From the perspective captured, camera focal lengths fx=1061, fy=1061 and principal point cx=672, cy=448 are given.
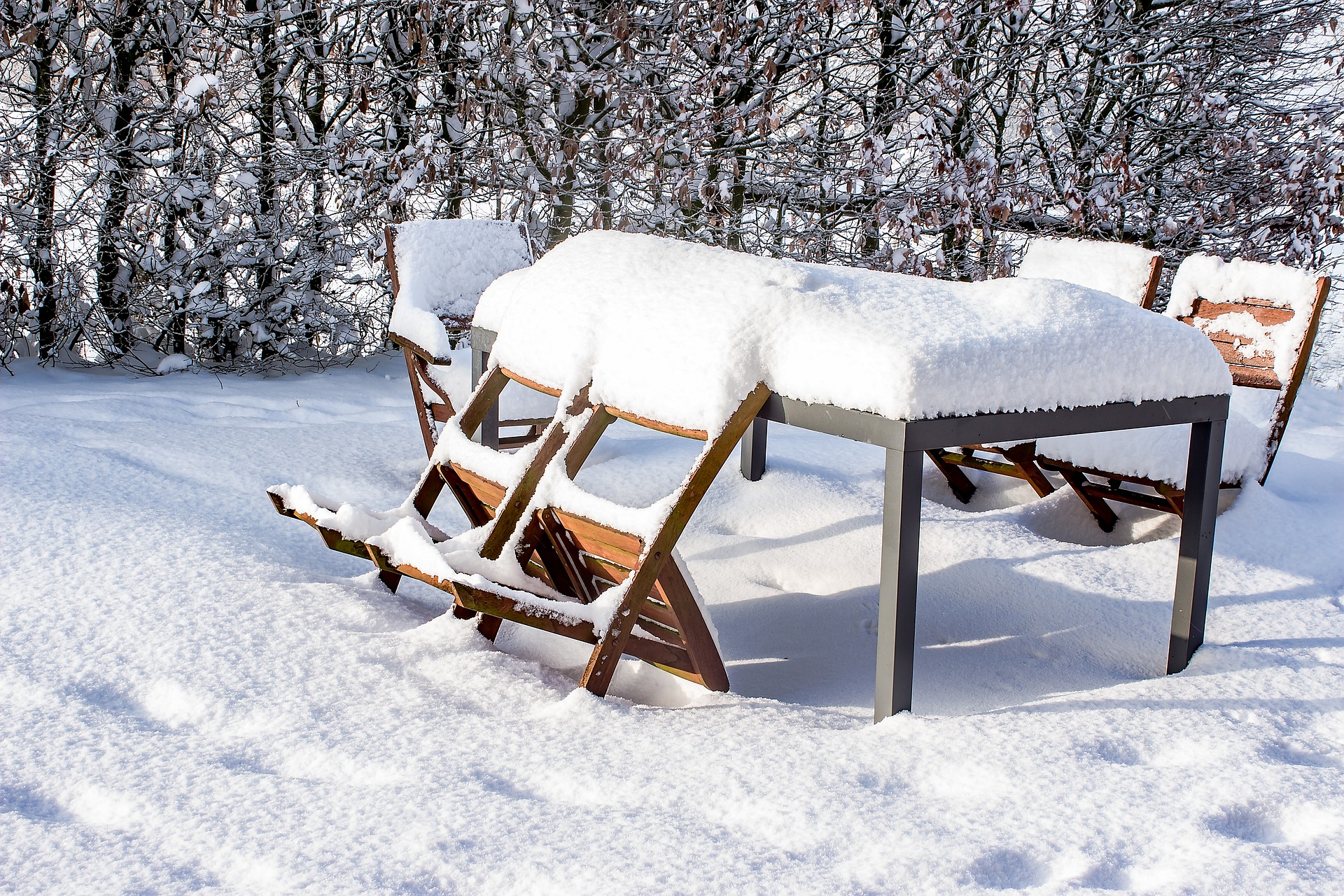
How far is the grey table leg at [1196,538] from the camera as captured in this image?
2.55 metres

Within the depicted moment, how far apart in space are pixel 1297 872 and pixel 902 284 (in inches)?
56.6

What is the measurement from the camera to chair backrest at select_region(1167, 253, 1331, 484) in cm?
366

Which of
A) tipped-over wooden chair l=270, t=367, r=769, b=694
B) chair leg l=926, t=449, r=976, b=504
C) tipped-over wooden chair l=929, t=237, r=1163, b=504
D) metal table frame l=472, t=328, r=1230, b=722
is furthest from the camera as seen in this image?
chair leg l=926, t=449, r=976, b=504

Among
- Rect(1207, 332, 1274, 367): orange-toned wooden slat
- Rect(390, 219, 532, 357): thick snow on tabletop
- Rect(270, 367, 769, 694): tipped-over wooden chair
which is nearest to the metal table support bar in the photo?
Rect(390, 219, 532, 357): thick snow on tabletop

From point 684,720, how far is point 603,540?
17.0 inches

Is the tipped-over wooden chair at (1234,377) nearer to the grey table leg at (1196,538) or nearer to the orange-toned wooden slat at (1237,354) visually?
the orange-toned wooden slat at (1237,354)

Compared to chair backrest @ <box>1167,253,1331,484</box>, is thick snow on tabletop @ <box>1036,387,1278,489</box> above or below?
below

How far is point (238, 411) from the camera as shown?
5.24m

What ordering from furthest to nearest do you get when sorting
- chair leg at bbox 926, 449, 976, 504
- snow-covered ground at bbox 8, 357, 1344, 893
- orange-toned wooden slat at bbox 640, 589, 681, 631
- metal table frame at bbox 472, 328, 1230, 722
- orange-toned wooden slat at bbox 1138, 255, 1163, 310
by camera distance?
1. chair leg at bbox 926, 449, 976, 504
2. orange-toned wooden slat at bbox 1138, 255, 1163, 310
3. orange-toned wooden slat at bbox 640, 589, 681, 631
4. metal table frame at bbox 472, 328, 1230, 722
5. snow-covered ground at bbox 8, 357, 1344, 893

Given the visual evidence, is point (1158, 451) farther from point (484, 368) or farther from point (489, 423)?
point (484, 368)

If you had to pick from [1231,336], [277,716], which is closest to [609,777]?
[277,716]

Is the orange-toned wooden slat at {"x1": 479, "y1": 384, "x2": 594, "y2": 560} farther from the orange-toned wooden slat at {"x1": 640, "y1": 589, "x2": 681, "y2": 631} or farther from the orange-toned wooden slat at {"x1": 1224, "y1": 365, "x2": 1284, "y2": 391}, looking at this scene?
the orange-toned wooden slat at {"x1": 1224, "y1": 365, "x2": 1284, "y2": 391}

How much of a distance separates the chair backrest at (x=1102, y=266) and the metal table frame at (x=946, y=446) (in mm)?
1680

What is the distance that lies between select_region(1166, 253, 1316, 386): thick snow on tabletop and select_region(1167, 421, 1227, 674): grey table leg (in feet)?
4.57
